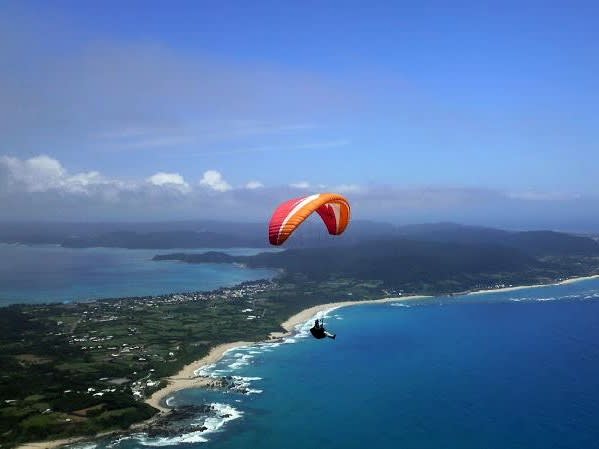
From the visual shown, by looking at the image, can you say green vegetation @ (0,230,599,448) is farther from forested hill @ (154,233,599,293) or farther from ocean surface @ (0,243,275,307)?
ocean surface @ (0,243,275,307)

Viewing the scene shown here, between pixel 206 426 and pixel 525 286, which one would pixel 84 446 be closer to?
pixel 206 426

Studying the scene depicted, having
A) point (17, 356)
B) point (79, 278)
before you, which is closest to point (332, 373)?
point (17, 356)

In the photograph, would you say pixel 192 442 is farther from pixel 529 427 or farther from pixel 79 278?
pixel 79 278

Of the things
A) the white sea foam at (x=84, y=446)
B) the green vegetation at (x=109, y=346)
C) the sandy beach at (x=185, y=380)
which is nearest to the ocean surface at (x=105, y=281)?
the green vegetation at (x=109, y=346)

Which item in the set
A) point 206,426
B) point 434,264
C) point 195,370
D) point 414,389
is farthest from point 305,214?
point 434,264

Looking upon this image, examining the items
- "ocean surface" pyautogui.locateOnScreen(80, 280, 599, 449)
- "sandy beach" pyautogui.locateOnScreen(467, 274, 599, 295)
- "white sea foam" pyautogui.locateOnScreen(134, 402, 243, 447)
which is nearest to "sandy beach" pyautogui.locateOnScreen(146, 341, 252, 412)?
"ocean surface" pyautogui.locateOnScreen(80, 280, 599, 449)
